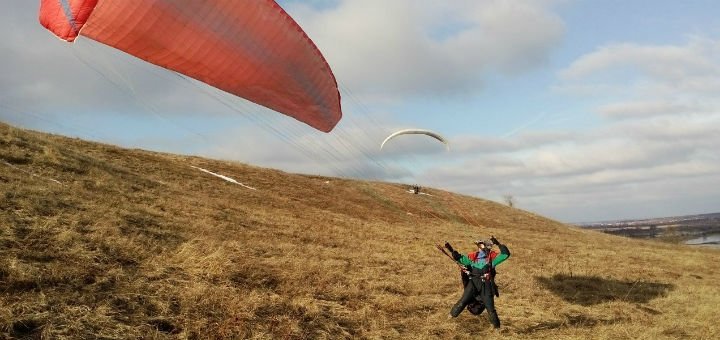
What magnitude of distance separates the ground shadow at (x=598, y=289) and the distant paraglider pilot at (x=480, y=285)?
432 centimetres

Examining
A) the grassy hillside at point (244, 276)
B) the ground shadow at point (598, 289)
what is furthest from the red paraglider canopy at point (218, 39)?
the ground shadow at point (598, 289)

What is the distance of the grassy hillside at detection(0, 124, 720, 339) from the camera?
782 cm

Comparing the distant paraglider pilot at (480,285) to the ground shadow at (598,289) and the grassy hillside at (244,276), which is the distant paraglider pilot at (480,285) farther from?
the ground shadow at (598,289)

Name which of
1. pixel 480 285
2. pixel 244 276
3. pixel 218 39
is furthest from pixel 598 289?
pixel 218 39

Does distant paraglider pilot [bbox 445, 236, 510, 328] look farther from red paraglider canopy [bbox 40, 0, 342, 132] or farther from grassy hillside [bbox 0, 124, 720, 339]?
red paraglider canopy [bbox 40, 0, 342, 132]

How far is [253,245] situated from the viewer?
13.9 m

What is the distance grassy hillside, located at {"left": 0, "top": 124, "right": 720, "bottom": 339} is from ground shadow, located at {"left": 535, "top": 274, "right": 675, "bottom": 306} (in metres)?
0.10

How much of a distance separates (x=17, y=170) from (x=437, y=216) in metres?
27.4

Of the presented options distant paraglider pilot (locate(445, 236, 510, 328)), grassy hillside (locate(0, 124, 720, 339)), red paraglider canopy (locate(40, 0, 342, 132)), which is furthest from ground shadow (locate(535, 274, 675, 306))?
red paraglider canopy (locate(40, 0, 342, 132))

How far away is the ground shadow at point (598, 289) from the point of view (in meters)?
14.5

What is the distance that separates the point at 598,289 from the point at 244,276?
1159 cm

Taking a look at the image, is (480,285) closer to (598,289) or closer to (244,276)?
(244,276)

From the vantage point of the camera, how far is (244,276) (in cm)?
1075

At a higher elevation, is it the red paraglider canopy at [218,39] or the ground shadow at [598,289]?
the red paraglider canopy at [218,39]
